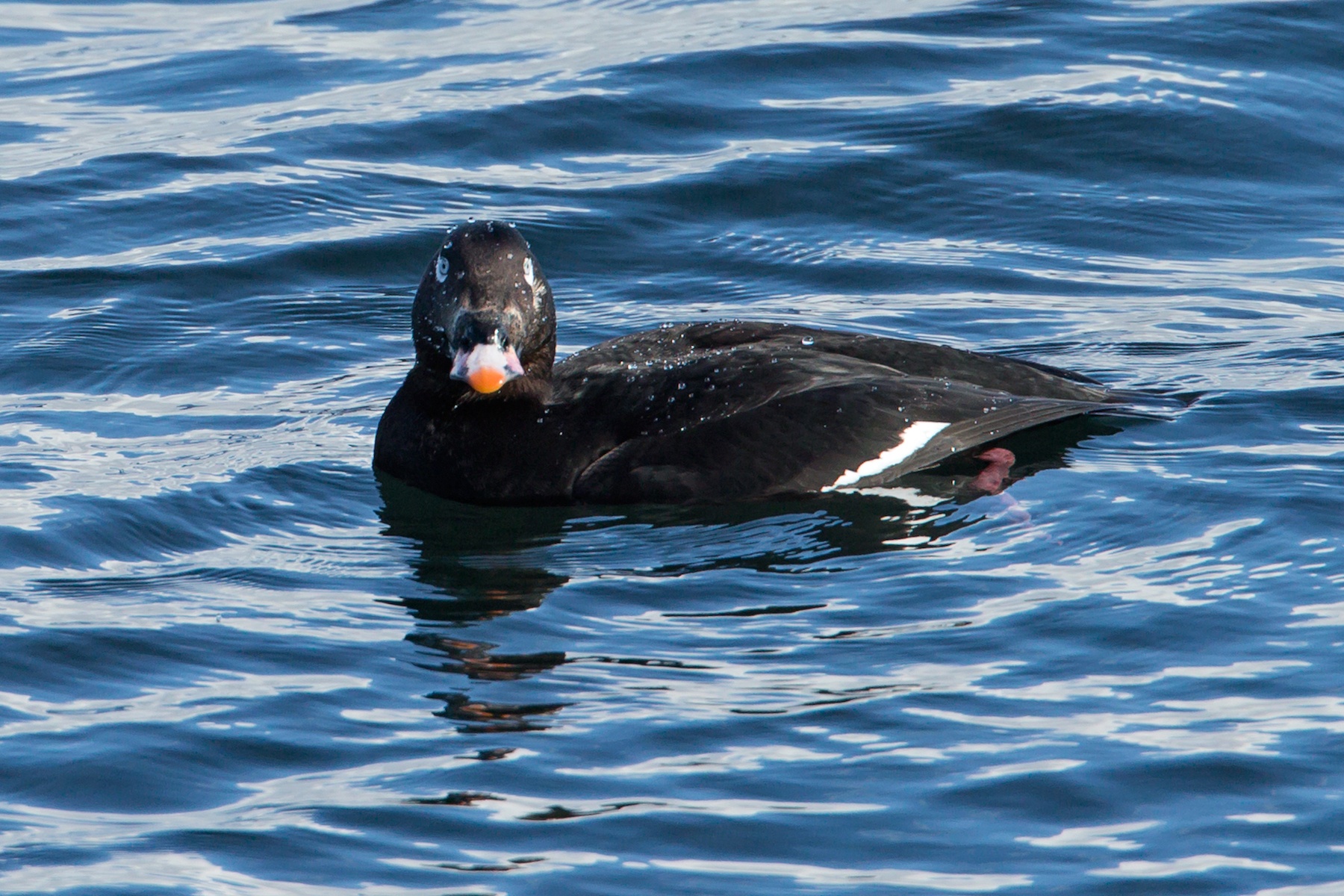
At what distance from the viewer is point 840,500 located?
20.1 ft

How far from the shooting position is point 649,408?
6164 millimetres

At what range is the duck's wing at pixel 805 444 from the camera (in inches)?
237

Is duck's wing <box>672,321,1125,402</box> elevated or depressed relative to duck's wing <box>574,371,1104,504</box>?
elevated

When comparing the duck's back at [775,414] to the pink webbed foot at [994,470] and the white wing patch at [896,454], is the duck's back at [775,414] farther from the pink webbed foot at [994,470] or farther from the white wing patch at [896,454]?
the pink webbed foot at [994,470]

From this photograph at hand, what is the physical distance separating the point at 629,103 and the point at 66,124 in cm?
328

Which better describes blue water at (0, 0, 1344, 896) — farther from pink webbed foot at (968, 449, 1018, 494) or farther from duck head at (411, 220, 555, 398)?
duck head at (411, 220, 555, 398)

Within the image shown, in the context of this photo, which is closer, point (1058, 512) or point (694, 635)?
point (694, 635)

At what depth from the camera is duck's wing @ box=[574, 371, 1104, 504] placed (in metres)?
6.02

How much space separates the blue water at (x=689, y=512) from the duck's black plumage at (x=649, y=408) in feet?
0.46

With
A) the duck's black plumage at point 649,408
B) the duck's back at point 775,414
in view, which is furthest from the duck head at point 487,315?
the duck's back at point 775,414

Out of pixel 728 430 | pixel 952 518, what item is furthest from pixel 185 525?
pixel 952 518

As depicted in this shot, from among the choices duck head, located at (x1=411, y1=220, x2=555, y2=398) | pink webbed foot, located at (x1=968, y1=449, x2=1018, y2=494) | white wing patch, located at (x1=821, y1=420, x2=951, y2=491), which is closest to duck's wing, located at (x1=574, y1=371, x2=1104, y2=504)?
white wing patch, located at (x1=821, y1=420, x2=951, y2=491)

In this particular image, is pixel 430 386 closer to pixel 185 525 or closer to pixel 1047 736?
pixel 185 525

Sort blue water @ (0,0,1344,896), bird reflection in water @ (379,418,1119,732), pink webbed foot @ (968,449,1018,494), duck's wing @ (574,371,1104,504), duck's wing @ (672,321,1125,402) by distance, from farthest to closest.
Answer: duck's wing @ (672,321,1125,402)
pink webbed foot @ (968,449,1018,494)
duck's wing @ (574,371,1104,504)
bird reflection in water @ (379,418,1119,732)
blue water @ (0,0,1344,896)
